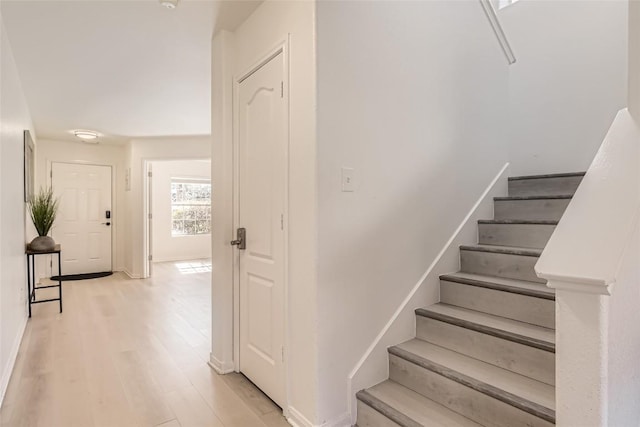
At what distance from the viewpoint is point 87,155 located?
640cm

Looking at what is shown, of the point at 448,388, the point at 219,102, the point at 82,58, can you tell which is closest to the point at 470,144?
the point at 448,388

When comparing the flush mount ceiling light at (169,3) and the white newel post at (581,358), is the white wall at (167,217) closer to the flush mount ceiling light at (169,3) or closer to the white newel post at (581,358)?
the flush mount ceiling light at (169,3)

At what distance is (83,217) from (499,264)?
674 centimetres

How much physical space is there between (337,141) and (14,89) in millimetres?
3032

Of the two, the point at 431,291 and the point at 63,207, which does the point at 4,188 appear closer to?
the point at 431,291

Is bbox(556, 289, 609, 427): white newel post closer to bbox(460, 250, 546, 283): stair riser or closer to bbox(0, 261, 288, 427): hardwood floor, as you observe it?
bbox(460, 250, 546, 283): stair riser

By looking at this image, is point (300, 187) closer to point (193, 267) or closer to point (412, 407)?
point (412, 407)

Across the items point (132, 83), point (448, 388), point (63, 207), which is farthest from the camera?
point (63, 207)

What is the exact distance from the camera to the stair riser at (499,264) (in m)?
2.04

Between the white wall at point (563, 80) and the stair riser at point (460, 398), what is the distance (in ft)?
6.99

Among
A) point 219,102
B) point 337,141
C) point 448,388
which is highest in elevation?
point 219,102

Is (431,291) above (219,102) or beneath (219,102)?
beneath

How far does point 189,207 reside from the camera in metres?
8.55

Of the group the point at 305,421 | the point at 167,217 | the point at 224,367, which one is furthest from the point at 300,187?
the point at 167,217
